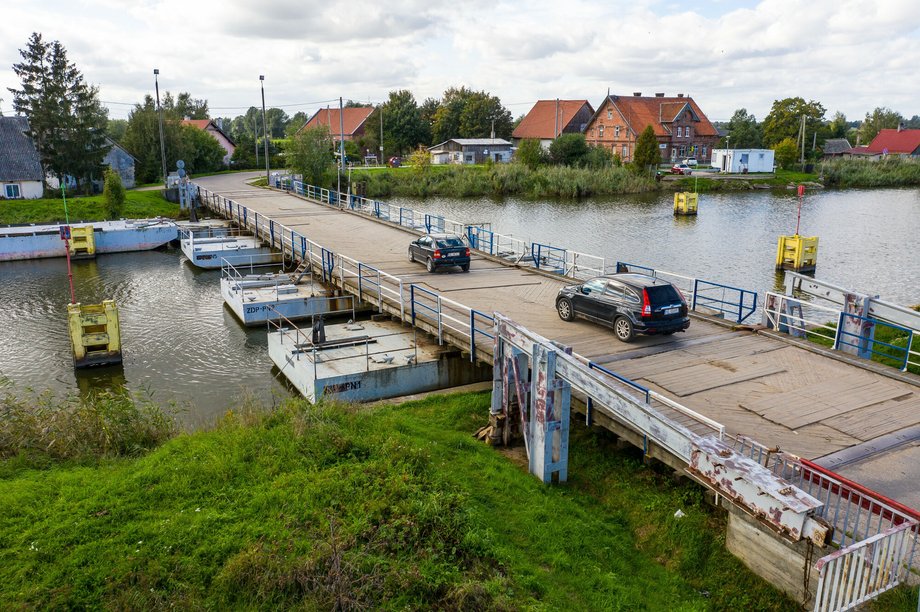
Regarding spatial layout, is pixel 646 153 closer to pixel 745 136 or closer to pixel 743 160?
pixel 743 160

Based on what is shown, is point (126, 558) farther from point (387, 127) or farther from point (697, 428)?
point (387, 127)

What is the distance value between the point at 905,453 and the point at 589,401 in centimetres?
509

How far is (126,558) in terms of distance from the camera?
933 cm

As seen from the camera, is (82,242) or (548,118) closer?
(82,242)

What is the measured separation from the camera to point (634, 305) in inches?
647

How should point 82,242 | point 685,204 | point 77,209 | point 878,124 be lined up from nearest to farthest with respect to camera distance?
1. point 82,242
2. point 77,209
3. point 685,204
4. point 878,124

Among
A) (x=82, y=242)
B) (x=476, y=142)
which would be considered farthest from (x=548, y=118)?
(x=82, y=242)

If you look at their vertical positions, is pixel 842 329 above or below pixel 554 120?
below

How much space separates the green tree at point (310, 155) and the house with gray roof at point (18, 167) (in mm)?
19503

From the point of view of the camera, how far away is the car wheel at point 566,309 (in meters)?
18.4

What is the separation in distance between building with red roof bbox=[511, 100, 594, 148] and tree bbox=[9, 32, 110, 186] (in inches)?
2436

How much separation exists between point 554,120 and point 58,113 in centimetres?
7001

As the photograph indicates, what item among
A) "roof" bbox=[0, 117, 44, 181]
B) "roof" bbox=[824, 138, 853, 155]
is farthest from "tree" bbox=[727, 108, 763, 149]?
"roof" bbox=[0, 117, 44, 181]

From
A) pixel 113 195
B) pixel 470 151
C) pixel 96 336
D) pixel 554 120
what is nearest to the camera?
pixel 96 336
